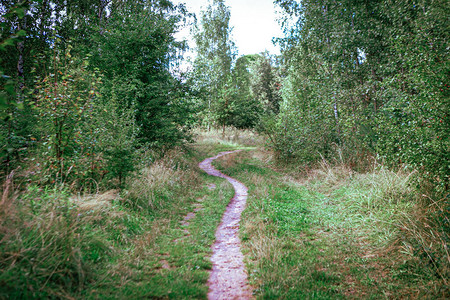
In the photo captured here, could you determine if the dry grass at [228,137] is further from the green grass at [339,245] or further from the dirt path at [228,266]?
the dirt path at [228,266]

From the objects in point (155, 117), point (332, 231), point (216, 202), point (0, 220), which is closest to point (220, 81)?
point (155, 117)

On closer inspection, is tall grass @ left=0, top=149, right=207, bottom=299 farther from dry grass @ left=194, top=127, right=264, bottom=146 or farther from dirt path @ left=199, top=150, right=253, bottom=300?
dry grass @ left=194, top=127, right=264, bottom=146

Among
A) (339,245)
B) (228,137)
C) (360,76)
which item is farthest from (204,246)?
(228,137)

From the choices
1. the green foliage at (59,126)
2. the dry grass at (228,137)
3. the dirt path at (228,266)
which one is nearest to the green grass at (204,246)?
the dirt path at (228,266)

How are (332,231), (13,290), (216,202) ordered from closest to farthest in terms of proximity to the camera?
(13,290), (332,231), (216,202)

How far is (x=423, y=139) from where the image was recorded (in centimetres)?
421

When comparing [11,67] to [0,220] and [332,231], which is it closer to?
[0,220]

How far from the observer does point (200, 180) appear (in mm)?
11984

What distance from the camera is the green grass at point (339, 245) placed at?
330 cm

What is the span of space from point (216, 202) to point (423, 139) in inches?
242

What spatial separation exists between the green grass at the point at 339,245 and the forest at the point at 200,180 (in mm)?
29

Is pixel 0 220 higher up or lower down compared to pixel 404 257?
higher up

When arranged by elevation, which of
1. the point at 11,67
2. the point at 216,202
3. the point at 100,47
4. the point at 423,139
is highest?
the point at 100,47

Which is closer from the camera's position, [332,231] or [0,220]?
[0,220]
